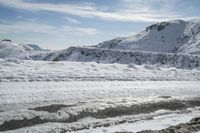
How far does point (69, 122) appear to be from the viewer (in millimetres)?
11875

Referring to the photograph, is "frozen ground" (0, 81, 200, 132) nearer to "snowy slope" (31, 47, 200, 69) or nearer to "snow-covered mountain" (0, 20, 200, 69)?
"snowy slope" (31, 47, 200, 69)

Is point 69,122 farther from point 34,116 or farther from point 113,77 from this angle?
point 113,77

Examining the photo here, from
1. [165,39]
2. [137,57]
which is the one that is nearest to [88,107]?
[137,57]

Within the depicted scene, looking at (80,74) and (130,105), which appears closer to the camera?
(130,105)

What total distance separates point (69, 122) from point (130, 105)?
4.43 meters

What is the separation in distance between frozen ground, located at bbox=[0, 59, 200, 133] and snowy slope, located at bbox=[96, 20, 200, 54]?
333 ft

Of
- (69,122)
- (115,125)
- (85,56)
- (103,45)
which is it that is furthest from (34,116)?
(103,45)

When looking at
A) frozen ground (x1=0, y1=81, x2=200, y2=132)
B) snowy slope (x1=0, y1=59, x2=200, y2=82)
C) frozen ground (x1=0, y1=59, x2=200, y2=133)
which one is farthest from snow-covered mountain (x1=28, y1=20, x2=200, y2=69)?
frozen ground (x1=0, y1=81, x2=200, y2=132)

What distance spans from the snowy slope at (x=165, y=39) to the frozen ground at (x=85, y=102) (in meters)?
101

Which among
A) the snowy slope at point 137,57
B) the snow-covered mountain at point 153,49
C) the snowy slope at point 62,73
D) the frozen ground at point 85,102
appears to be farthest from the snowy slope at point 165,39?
the frozen ground at point 85,102

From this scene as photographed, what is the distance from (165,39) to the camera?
13450 cm

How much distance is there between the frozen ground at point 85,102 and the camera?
11.6m

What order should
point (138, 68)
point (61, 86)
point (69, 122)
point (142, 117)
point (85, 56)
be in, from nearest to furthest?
point (69, 122) → point (142, 117) → point (61, 86) → point (138, 68) → point (85, 56)

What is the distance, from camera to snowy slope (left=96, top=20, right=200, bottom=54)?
125m
